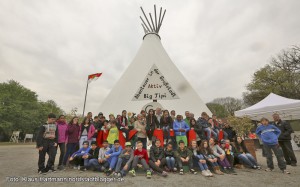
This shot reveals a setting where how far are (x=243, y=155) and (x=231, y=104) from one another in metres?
35.5

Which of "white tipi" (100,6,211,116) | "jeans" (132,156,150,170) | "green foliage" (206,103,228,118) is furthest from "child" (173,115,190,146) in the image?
"green foliage" (206,103,228,118)

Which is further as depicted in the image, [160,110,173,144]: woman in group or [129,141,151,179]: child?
[160,110,173,144]: woman in group

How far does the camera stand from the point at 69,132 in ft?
16.9

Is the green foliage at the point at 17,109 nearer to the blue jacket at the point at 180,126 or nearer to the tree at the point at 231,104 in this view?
the blue jacket at the point at 180,126

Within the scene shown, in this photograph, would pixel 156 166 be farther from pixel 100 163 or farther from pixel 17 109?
pixel 17 109

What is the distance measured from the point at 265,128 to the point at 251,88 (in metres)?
19.0

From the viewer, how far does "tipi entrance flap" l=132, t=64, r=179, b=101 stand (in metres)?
9.95

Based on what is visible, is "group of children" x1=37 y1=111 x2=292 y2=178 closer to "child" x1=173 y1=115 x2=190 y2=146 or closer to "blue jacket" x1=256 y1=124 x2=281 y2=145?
"child" x1=173 y1=115 x2=190 y2=146

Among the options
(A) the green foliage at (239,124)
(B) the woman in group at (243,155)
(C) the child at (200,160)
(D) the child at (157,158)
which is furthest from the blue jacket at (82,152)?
(A) the green foliage at (239,124)

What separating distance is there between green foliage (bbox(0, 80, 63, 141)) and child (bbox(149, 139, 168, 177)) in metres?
24.4

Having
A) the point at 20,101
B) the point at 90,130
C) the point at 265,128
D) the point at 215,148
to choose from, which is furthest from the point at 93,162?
the point at 20,101

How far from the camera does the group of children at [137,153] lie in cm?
433

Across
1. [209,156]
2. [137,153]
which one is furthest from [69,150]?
[209,156]

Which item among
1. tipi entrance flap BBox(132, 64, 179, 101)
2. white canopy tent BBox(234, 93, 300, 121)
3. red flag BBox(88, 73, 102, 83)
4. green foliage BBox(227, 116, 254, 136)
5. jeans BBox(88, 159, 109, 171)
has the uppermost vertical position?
red flag BBox(88, 73, 102, 83)
